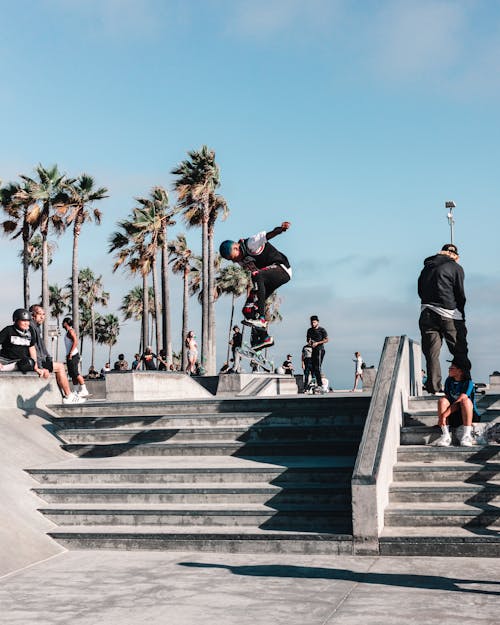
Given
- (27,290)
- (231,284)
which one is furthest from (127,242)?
(231,284)

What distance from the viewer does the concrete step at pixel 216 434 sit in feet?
32.4

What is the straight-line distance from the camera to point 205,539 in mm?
8078

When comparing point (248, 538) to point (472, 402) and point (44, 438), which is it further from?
point (44, 438)

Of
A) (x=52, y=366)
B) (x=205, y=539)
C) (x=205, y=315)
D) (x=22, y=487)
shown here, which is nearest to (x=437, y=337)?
(x=205, y=539)

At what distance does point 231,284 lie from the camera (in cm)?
7706

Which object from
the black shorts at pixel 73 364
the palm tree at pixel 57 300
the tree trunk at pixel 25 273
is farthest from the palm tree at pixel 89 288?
the black shorts at pixel 73 364

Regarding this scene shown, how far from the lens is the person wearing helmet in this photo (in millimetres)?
11750

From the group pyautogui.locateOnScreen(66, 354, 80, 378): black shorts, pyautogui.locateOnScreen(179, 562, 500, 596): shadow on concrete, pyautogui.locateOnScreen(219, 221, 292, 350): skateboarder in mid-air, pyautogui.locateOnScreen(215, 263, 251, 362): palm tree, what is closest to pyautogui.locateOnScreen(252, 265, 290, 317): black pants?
pyautogui.locateOnScreen(219, 221, 292, 350): skateboarder in mid-air

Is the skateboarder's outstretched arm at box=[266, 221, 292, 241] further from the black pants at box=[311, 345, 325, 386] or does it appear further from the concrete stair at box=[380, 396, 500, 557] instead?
the black pants at box=[311, 345, 325, 386]

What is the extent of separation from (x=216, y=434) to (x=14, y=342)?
3.65m

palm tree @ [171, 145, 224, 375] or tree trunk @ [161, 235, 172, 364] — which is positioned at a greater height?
palm tree @ [171, 145, 224, 375]

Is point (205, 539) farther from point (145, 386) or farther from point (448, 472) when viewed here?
point (145, 386)

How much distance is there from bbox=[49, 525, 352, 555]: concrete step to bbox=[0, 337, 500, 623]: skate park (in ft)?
0.05

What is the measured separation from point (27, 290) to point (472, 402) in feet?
131
